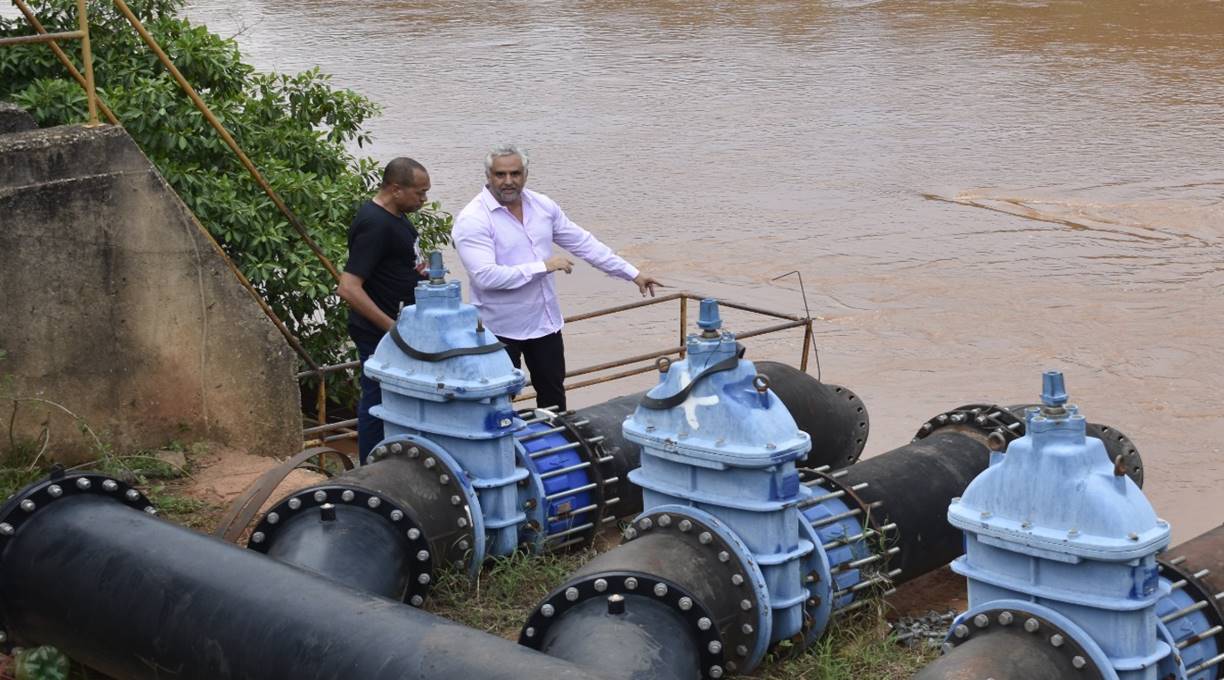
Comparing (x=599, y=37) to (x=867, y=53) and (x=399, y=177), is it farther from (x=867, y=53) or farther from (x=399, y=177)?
(x=399, y=177)

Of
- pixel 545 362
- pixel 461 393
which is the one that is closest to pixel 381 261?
pixel 545 362

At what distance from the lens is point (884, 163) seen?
20797 millimetres

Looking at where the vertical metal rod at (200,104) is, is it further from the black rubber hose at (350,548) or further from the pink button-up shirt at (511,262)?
the black rubber hose at (350,548)

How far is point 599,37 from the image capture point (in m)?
27.6

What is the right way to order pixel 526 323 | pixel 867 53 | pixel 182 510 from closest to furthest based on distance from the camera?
1. pixel 182 510
2. pixel 526 323
3. pixel 867 53

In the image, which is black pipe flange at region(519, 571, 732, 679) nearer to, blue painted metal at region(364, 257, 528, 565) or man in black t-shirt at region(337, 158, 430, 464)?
blue painted metal at region(364, 257, 528, 565)

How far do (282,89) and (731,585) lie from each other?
7.43m

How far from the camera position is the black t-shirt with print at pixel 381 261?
245 inches

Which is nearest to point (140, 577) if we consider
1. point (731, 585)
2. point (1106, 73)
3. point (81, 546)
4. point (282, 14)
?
point (81, 546)

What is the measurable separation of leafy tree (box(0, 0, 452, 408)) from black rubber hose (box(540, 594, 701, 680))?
5.75m

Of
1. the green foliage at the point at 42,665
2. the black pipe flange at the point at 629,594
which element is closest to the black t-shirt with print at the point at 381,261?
the black pipe flange at the point at 629,594

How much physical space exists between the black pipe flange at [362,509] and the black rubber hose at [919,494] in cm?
155

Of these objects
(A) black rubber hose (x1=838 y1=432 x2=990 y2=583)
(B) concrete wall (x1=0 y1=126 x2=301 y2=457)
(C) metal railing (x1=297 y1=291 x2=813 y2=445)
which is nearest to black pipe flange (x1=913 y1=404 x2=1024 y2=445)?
(A) black rubber hose (x1=838 y1=432 x2=990 y2=583)

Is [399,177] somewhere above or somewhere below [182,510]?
above
